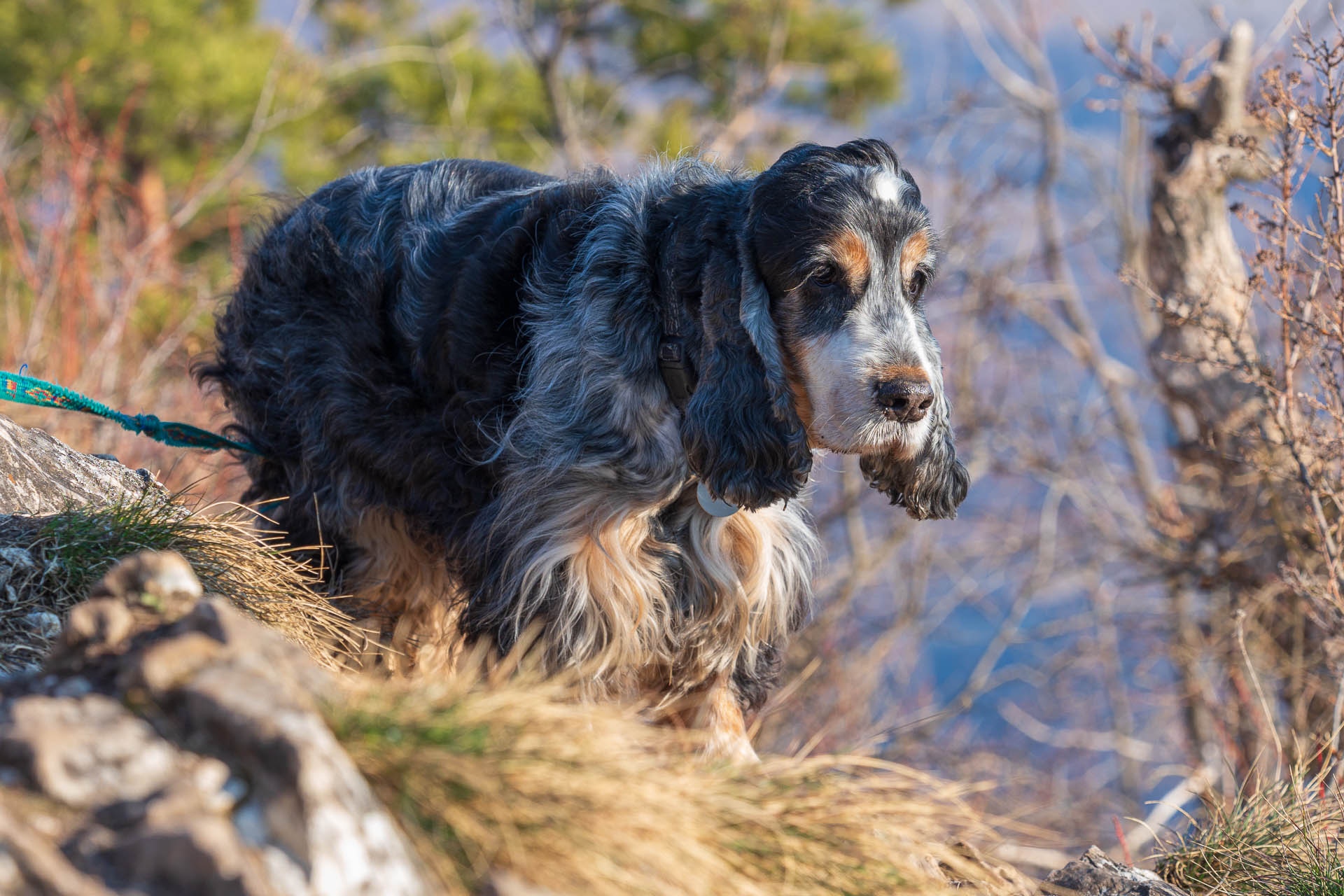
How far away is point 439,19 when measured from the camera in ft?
49.5

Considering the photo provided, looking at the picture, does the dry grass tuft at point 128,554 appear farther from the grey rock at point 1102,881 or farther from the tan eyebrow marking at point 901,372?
the grey rock at point 1102,881

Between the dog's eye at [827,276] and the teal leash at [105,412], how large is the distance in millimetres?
2016

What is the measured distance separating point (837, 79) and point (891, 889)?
43.2 ft

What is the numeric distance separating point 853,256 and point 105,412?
7.10ft

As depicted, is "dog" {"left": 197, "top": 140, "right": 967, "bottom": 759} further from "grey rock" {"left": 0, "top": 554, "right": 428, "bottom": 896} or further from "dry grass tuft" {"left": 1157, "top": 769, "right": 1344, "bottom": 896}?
"grey rock" {"left": 0, "top": 554, "right": 428, "bottom": 896}

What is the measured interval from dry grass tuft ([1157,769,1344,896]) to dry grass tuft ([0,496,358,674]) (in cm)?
210

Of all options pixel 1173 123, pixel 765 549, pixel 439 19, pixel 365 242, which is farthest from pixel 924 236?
pixel 439 19

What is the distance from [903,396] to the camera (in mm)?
2812

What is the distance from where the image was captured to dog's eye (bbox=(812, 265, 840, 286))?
2.99 meters

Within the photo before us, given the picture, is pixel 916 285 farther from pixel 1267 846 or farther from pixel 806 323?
pixel 1267 846

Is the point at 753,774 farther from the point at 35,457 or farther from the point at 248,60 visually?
the point at 248,60

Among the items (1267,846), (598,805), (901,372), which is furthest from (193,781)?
(1267,846)

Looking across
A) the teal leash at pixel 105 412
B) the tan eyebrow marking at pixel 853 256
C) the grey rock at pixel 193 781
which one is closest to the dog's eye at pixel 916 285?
the tan eyebrow marking at pixel 853 256

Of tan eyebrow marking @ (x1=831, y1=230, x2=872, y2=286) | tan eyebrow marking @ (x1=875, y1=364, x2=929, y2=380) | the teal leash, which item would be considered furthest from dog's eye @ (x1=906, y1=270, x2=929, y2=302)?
the teal leash
